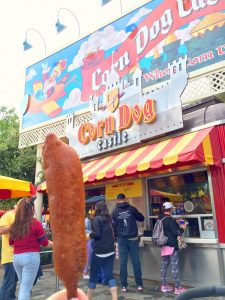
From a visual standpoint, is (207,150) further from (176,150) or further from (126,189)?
(126,189)

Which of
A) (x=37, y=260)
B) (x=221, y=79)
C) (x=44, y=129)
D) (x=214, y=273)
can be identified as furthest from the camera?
(x=44, y=129)

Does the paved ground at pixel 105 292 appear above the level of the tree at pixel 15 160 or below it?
below

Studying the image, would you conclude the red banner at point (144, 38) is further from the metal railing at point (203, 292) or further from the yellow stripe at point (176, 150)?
the metal railing at point (203, 292)

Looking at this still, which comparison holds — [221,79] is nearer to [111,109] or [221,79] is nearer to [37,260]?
[111,109]

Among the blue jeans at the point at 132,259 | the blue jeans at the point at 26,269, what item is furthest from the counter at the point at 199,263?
the blue jeans at the point at 26,269

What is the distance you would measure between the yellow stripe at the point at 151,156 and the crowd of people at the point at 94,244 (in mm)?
850

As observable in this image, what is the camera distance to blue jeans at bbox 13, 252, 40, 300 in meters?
3.96

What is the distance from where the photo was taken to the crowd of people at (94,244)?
408cm

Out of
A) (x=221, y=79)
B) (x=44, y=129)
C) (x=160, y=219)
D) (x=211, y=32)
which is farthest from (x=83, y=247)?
(x=44, y=129)

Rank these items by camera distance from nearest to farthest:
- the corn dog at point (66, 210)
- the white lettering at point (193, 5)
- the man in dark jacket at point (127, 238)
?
the corn dog at point (66, 210), the man in dark jacket at point (127, 238), the white lettering at point (193, 5)

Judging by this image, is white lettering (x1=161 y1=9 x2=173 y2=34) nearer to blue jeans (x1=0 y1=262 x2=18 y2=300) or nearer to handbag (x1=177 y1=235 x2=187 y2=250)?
handbag (x1=177 y1=235 x2=187 y2=250)

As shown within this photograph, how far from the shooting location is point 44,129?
40.2ft

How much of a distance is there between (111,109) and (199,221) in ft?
13.7

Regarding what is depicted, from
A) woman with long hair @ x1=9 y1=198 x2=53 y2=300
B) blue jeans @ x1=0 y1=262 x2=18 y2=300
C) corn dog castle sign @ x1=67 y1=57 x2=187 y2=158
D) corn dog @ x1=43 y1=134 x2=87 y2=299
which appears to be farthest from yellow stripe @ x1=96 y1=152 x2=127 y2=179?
corn dog @ x1=43 y1=134 x2=87 y2=299
